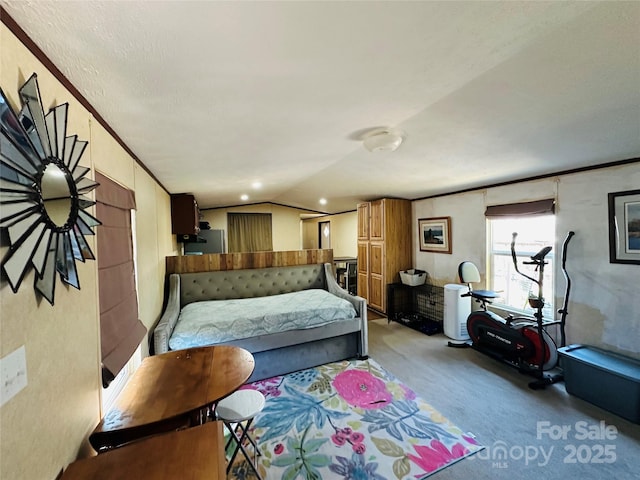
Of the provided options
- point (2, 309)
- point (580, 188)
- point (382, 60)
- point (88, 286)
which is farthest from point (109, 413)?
point (580, 188)

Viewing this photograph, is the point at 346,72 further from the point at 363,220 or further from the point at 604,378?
the point at 363,220

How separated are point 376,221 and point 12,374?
497 cm

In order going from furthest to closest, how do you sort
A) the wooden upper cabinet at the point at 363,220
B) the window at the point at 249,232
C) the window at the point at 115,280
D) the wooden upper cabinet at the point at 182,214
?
1. the window at the point at 249,232
2. the wooden upper cabinet at the point at 363,220
3. the wooden upper cabinet at the point at 182,214
4. the window at the point at 115,280

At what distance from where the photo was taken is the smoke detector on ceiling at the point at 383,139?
2.04 metres

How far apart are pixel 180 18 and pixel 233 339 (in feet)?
8.99

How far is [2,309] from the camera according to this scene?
0.70 meters

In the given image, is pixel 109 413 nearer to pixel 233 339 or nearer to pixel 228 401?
pixel 228 401

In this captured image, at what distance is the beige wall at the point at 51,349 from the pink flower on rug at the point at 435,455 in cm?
199

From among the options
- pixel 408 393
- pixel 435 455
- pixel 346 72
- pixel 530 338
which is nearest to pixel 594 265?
pixel 530 338

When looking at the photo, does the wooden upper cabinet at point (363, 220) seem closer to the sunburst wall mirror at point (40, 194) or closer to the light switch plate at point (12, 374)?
the sunburst wall mirror at point (40, 194)

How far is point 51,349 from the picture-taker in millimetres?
925

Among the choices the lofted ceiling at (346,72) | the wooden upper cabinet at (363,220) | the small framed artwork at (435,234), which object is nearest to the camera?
the lofted ceiling at (346,72)

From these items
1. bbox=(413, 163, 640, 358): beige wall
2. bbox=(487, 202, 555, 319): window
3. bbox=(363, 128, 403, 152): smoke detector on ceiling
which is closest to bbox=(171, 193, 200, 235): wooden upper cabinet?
bbox=(363, 128, 403, 152): smoke detector on ceiling

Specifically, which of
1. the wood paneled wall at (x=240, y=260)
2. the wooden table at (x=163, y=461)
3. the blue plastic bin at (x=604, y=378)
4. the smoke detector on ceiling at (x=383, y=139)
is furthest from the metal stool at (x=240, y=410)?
the blue plastic bin at (x=604, y=378)
